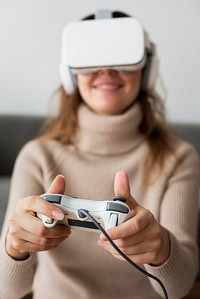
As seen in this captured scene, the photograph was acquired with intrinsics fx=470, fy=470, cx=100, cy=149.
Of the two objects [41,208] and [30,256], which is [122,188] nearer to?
[41,208]

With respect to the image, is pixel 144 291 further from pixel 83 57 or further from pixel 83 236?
pixel 83 57

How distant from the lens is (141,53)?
2.86 ft

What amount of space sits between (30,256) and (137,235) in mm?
228

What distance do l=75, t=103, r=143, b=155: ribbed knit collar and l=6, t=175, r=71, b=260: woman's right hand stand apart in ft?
1.07

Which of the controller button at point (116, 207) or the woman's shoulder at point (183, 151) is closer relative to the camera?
the controller button at point (116, 207)

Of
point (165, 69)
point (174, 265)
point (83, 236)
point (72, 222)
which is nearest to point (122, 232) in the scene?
point (72, 222)

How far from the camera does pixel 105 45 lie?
→ 0.87 metres

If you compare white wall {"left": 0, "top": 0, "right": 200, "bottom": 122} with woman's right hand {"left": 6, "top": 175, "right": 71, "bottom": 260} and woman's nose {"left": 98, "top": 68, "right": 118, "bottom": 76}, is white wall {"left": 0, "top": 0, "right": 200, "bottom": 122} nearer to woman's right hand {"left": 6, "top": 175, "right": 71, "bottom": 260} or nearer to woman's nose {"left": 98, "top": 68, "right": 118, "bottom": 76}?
woman's nose {"left": 98, "top": 68, "right": 118, "bottom": 76}

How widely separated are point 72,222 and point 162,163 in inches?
14.7

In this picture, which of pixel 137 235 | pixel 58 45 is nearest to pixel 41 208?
pixel 137 235

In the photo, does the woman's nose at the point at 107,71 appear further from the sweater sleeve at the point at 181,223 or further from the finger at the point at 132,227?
the finger at the point at 132,227

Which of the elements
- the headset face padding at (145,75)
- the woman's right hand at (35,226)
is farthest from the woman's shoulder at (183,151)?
the woman's right hand at (35,226)

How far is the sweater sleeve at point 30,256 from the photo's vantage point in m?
0.76

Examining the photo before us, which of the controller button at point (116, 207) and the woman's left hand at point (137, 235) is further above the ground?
the controller button at point (116, 207)
